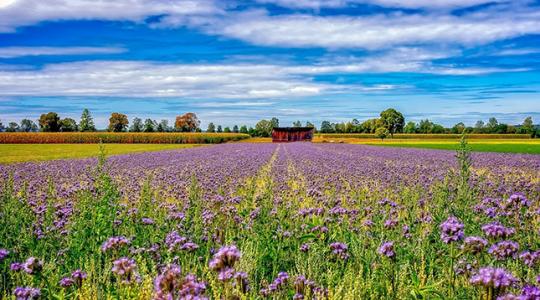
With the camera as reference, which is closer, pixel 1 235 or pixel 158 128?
pixel 1 235

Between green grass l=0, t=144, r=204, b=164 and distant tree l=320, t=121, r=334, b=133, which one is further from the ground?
distant tree l=320, t=121, r=334, b=133

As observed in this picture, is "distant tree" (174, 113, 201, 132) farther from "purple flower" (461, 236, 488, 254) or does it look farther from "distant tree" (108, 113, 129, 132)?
"purple flower" (461, 236, 488, 254)

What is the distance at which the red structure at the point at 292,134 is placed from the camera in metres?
93.9

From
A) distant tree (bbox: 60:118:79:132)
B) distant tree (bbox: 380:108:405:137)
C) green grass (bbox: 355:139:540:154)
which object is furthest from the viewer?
distant tree (bbox: 60:118:79:132)

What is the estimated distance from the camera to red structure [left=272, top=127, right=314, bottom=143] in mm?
93875

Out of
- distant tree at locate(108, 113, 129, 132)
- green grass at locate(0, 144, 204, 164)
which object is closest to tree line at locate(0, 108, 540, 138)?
distant tree at locate(108, 113, 129, 132)

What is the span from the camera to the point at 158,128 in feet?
441

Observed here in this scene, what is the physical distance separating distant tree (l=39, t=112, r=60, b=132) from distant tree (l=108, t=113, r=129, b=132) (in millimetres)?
15734

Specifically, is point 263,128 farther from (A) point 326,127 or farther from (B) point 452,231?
(B) point 452,231

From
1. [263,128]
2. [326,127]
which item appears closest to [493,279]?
[263,128]

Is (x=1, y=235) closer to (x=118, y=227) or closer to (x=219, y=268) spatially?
(x=118, y=227)

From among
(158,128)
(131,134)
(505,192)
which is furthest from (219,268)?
(158,128)

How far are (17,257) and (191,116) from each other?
159 meters

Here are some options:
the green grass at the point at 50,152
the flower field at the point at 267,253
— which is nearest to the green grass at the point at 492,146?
the green grass at the point at 50,152
